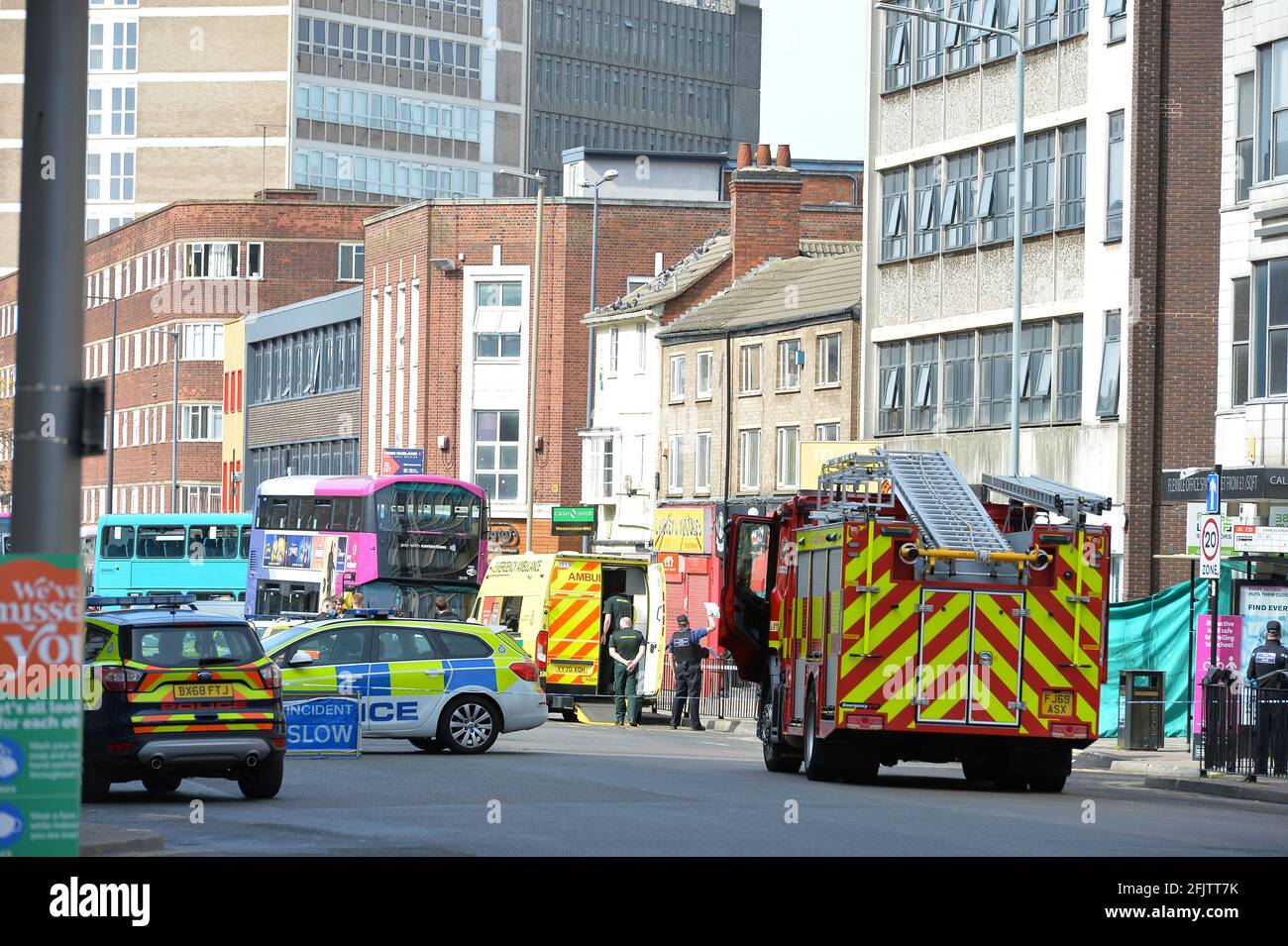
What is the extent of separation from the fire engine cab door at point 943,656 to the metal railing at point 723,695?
17379mm

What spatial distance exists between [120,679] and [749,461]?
4017 cm

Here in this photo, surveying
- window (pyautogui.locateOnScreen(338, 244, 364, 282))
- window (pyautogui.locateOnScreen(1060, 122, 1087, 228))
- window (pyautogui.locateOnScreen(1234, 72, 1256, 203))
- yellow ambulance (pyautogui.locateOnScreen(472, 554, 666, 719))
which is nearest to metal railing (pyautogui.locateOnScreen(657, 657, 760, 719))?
yellow ambulance (pyautogui.locateOnScreen(472, 554, 666, 719))

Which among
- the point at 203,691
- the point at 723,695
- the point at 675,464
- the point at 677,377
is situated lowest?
the point at 723,695

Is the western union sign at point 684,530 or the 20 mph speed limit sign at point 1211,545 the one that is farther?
the western union sign at point 684,530

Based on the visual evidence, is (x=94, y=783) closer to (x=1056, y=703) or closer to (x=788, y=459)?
(x=1056, y=703)

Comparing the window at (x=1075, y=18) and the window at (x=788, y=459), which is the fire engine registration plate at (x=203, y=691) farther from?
the window at (x=788, y=459)

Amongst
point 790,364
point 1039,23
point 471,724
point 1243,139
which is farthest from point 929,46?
point 471,724

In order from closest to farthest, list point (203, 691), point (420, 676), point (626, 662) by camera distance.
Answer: point (203, 691), point (420, 676), point (626, 662)

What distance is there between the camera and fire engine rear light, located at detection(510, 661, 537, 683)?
2698cm

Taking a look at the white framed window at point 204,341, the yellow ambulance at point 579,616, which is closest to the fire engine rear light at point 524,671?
the yellow ambulance at point 579,616

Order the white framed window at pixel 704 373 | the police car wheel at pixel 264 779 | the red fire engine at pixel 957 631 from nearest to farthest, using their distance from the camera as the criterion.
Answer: the police car wheel at pixel 264 779 < the red fire engine at pixel 957 631 < the white framed window at pixel 704 373

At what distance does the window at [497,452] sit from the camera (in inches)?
2977

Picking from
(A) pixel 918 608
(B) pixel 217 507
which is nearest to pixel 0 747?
(A) pixel 918 608

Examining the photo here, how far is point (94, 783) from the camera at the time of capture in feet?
63.5
